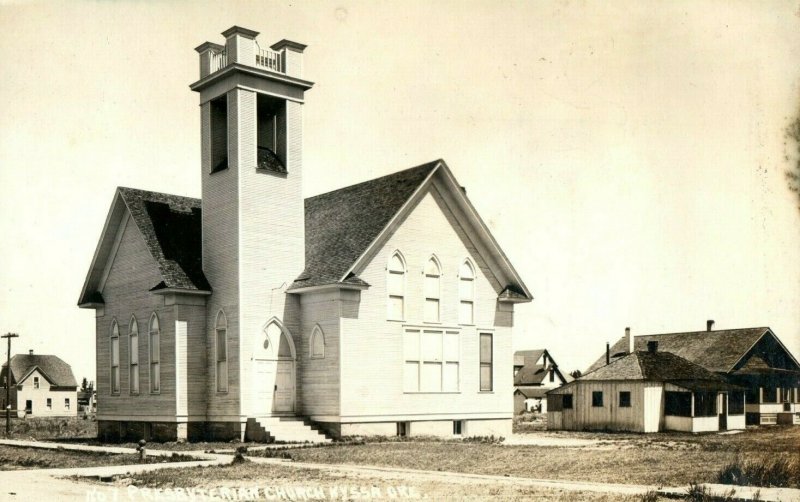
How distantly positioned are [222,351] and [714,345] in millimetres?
34836

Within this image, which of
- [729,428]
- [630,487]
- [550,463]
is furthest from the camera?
[729,428]

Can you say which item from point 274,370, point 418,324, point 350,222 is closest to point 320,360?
point 274,370

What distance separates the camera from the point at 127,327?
3412cm

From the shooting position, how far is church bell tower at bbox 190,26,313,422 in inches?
1174

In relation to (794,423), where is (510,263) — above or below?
above

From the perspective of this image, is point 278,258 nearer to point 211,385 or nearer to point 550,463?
point 211,385

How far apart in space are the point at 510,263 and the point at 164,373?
12541 mm

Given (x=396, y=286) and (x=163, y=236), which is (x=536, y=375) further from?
(x=163, y=236)

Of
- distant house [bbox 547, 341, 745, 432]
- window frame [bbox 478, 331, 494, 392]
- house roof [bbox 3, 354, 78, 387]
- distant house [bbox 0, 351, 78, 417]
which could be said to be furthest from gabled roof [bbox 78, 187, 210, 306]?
house roof [bbox 3, 354, 78, 387]

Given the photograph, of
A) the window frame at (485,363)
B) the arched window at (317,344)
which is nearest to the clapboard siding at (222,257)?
the arched window at (317,344)

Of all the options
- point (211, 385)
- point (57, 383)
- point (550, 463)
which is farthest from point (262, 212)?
point (57, 383)

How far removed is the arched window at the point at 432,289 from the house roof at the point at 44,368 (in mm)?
79987

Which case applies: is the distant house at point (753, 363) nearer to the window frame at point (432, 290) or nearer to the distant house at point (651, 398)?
the distant house at point (651, 398)

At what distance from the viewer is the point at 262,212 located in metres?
30.5
